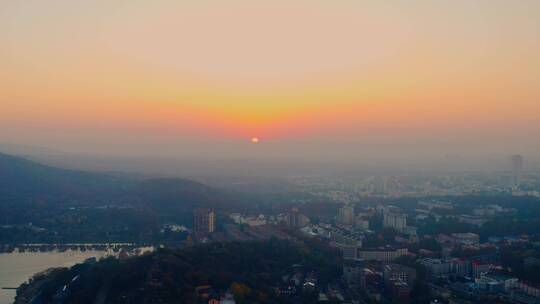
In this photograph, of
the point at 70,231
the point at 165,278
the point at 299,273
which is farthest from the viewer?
the point at 70,231

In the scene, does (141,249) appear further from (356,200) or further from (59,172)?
(59,172)

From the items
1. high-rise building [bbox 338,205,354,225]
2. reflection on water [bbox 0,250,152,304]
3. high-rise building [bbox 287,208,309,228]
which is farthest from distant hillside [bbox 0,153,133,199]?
high-rise building [bbox 338,205,354,225]

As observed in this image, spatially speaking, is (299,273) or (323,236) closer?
(299,273)

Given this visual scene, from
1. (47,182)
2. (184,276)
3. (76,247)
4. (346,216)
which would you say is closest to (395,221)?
(346,216)

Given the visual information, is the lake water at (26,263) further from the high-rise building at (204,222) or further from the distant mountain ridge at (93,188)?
the distant mountain ridge at (93,188)

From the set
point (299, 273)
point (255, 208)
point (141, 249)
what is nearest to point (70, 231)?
point (141, 249)

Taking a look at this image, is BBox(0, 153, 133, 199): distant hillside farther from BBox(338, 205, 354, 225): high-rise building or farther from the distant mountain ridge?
BBox(338, 205, 354, 225): high-rise building

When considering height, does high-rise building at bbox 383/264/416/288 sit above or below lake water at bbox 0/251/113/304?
above
